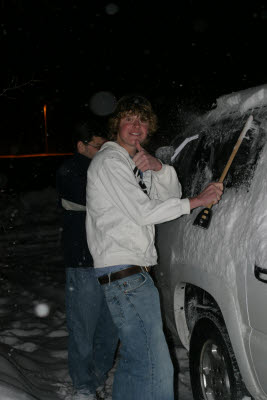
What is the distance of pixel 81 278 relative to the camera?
9.21 ft

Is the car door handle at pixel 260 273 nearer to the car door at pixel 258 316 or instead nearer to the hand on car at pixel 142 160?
the car door at pixel 258 316

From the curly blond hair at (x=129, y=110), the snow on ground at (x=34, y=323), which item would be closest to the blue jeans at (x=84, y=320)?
the snow on ground at (x=34, y=323)

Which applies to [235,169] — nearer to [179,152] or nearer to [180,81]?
[179,152]

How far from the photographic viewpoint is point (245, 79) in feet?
58.9

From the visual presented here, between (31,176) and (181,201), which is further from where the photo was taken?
(31,176)

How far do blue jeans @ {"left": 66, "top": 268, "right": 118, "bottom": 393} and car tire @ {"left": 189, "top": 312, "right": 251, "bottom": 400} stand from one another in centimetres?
67

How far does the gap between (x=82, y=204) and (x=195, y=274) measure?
0.92 metres

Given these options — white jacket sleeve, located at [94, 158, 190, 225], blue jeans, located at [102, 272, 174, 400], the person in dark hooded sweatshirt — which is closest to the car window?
white jacket sleeve, located at [94, 158, 190, 225]

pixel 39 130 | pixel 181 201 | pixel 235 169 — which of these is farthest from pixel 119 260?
pixel 39 130

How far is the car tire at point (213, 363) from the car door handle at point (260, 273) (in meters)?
0.60

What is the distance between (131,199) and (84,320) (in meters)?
1.22

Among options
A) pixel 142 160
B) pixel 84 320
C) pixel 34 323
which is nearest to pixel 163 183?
pixel 142 160

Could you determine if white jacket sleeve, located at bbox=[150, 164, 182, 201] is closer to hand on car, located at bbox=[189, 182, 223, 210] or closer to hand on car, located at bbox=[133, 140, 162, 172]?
hand on car, located at bbox=[133, 140, 162, 172]

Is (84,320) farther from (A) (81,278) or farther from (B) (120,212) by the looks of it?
(B) (120,212)
